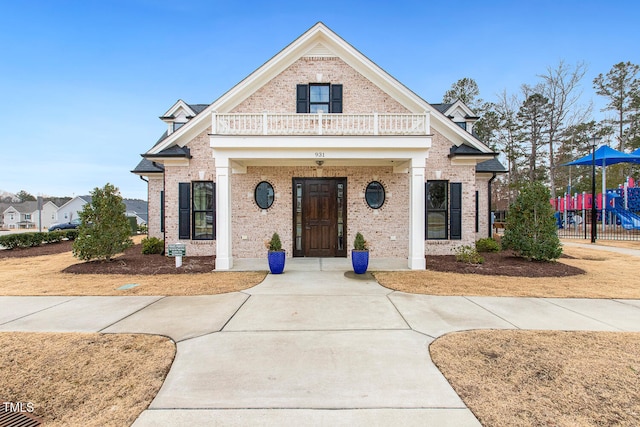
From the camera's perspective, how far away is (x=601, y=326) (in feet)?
15.1

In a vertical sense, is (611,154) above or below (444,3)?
below

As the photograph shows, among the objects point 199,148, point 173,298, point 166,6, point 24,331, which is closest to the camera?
point 24,331

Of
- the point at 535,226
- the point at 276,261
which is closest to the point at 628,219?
the point at 535,226

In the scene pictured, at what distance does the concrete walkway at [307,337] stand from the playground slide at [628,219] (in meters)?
20.4

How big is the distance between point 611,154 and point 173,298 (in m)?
26.3

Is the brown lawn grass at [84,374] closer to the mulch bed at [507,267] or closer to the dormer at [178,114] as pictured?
the mulch bed at [507,267]

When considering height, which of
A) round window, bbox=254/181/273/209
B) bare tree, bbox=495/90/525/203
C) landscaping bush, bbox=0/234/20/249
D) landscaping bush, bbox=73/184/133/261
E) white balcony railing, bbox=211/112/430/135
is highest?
bare tree, bbox=495/90/525/203

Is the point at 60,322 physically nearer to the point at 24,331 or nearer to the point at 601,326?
the point at 24,331

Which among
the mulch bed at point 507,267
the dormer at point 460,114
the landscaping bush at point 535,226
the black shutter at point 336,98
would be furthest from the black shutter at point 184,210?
the dormer at point 460,114

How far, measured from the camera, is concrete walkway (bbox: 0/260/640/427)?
262 centimetres

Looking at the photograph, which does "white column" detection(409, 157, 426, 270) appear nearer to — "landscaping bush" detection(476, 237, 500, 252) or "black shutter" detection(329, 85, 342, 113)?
"black shutter" detection(329, 85, 342, 113)

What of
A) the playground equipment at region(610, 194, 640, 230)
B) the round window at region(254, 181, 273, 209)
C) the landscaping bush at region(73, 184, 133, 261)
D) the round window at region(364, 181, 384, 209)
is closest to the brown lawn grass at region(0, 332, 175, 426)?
the landscaping bush at region(73, 184, 133, 261)

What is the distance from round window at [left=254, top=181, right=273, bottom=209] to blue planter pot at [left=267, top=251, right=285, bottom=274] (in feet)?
10.4

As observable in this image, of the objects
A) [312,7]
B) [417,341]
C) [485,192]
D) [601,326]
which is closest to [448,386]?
[417,341]
